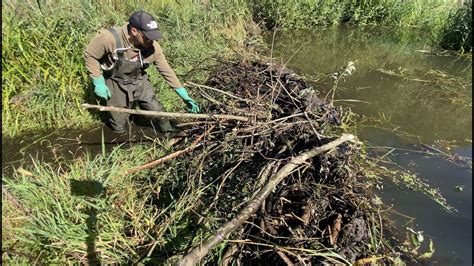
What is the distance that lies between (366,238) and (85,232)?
6.20 feet

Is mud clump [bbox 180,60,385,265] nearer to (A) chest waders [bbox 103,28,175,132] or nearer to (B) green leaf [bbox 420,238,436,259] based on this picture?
(B) green leaf [bbox 420,238,436,259]

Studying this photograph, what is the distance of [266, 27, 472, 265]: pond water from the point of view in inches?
142

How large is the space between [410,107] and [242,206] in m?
4.31

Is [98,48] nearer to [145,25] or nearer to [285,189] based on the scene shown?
[145,25]

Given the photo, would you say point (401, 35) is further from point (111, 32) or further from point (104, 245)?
point (104, 245)

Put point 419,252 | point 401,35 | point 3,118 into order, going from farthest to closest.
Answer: point 401,35 → point 3,118 → point 419,252

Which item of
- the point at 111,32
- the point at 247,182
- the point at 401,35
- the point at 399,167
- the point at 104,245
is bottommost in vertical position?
the point at 401,35

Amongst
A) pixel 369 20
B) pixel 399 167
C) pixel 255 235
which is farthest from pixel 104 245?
pixel 369 20

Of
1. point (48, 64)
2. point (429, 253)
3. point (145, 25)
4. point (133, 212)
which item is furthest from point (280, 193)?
point (48, 64)

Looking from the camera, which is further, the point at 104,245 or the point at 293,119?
the point at 293,119

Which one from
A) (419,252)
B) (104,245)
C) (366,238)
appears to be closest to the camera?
(366,238)

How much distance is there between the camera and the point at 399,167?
13.9ft

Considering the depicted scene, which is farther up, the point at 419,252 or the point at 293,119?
the point at 293,119

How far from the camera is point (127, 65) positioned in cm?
398
